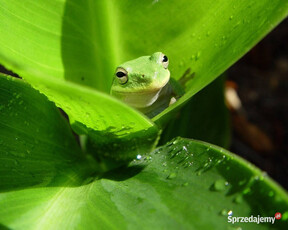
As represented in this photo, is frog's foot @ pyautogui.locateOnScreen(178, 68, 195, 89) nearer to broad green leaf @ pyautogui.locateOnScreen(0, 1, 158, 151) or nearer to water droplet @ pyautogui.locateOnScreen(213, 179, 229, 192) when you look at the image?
broad green leaf @ pyautogui.locateOnScreen(0, 1, 158, 151)

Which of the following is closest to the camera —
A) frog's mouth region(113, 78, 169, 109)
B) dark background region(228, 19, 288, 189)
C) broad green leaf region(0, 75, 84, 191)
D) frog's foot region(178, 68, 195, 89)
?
broad green leaf region(0, 75, 84, 191)

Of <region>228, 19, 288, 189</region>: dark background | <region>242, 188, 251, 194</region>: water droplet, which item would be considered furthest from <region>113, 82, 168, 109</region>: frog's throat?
<region>228, 19, 288, 189</region>: dark background

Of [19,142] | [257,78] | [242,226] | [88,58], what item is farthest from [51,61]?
[257,78]

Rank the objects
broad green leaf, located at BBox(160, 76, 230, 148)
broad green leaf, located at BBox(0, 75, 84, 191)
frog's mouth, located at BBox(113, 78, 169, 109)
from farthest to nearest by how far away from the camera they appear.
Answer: broad green leaf, located at BBox(160, 76, 230, 148) → frog's mouth, located at BBox(113, 78, 169, 109) → broad green leaf, located at BBox(0, 75, 84, 191)

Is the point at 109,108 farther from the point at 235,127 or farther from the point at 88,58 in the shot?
the point at 235,127

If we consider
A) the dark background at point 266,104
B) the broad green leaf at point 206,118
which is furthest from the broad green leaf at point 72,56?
the dark background at point 266,104

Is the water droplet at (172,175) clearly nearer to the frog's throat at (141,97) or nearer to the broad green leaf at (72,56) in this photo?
the broad green leaf at (72,56)
